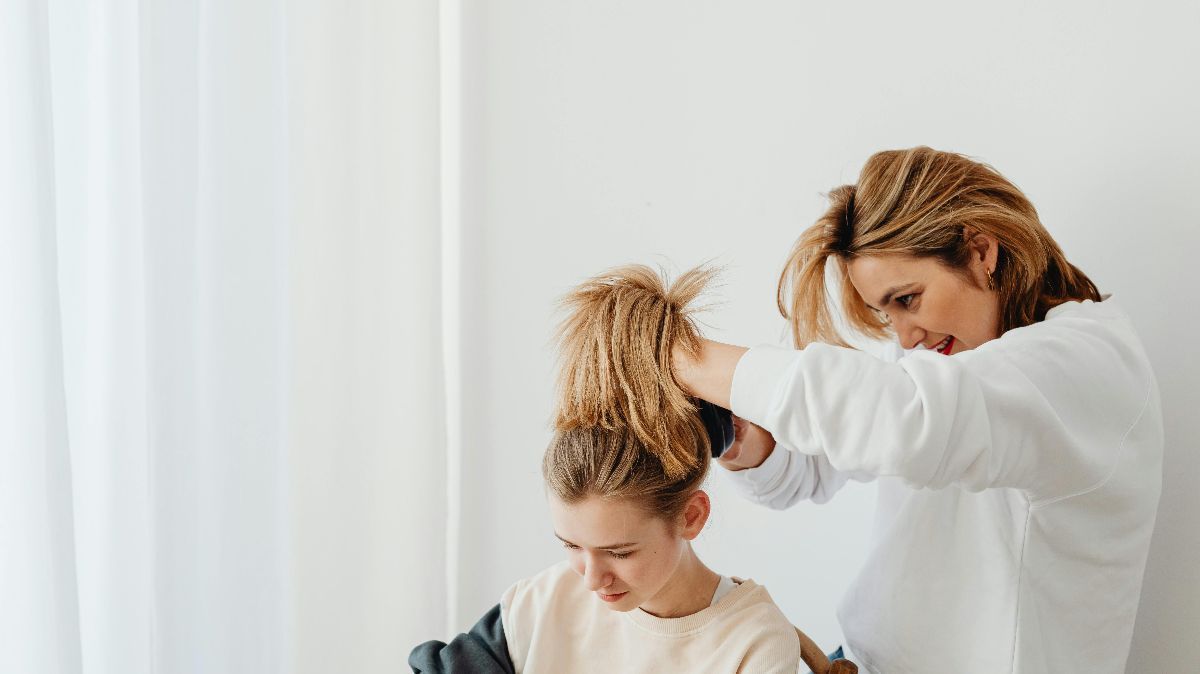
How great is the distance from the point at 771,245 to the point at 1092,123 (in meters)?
0.51

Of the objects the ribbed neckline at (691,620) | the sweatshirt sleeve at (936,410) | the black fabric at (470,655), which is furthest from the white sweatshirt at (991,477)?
the black fabric at (470,655)

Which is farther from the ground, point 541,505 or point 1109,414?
point 1109,414

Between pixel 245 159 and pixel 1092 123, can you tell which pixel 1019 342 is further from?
pixel 245 159

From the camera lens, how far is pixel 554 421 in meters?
1.23

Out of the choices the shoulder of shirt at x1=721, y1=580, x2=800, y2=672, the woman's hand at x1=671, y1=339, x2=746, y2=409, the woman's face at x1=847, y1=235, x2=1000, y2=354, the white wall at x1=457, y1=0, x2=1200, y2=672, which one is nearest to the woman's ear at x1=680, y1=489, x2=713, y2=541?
the shoulder of shirt at x1=721, y1=580, x2=800, y2=672

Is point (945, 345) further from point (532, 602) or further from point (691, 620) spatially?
point (532, 602)

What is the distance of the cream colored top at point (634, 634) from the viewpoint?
1.23 m

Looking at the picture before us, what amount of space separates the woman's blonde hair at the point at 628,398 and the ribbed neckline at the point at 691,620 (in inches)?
5.5

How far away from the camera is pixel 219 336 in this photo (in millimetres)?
1409

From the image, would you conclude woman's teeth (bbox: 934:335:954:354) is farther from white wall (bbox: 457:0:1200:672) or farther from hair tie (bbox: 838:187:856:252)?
white wall (bbox: 457:0:1200:672)

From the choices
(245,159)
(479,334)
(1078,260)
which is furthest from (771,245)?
(245,159)

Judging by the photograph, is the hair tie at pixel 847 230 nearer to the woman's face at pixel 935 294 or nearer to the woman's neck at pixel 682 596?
the woman's face at pixel 935 294

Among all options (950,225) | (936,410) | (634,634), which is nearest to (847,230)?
(950,225)

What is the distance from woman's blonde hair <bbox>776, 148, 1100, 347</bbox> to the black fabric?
628mm
